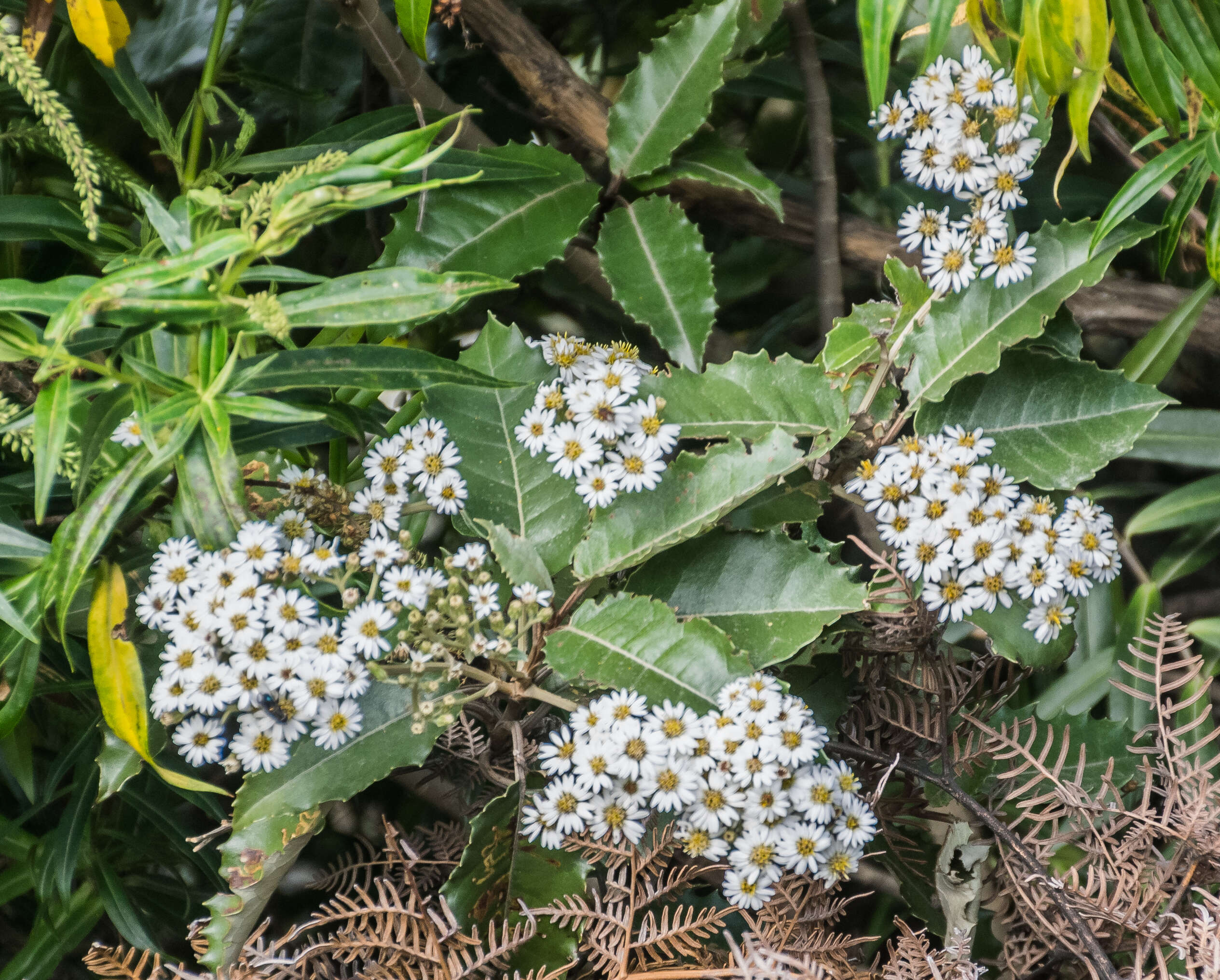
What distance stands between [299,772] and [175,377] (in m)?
0.22

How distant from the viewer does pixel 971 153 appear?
58 cm

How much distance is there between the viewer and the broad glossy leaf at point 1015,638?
1.84 feet

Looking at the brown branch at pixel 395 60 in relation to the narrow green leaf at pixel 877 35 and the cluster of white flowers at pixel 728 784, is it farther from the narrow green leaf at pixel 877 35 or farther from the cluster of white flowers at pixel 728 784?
the cluster of white flowers at pixel 728 784

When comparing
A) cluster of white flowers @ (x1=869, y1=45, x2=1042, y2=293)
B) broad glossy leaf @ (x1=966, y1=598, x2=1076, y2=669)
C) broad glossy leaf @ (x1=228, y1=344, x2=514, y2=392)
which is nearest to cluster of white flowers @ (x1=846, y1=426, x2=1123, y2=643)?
broad glossy leaf @ (x1=966, y1=598, x2=1076, y2=669)

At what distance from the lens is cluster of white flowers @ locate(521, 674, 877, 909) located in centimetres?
50

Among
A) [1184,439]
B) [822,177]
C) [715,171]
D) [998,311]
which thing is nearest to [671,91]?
[715,171]

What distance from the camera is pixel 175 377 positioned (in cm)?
52

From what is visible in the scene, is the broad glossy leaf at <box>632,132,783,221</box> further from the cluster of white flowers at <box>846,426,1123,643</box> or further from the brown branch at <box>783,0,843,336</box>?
the cluster of white flowers at <box>846,426,1123,643</box>

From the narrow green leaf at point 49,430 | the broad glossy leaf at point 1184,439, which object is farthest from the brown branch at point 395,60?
the broad glossy leaf at point 1184,439

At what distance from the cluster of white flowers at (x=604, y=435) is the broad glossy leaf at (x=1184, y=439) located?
48 centimetres

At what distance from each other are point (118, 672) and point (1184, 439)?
0.82 m

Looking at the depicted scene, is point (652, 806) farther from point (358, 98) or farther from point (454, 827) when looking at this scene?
point (358, 98)

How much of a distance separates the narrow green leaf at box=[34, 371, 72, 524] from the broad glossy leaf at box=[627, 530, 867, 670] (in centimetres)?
31

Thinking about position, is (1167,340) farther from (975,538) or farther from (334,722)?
(334,722)
